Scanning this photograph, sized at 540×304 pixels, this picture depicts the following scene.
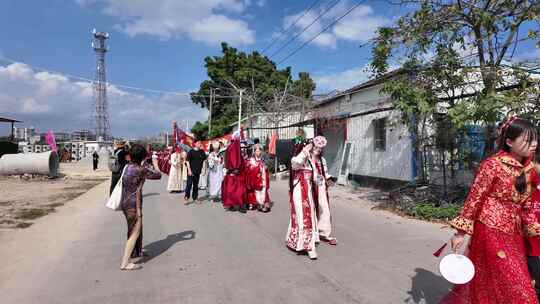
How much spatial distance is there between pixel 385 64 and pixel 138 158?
666cm

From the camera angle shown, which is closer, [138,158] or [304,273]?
[304,273]

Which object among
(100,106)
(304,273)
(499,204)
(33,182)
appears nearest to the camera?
(499,204)

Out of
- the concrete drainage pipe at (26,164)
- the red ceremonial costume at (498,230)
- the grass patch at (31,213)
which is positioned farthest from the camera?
the concrete drainage pipe at (26,164)

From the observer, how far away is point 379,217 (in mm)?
8680

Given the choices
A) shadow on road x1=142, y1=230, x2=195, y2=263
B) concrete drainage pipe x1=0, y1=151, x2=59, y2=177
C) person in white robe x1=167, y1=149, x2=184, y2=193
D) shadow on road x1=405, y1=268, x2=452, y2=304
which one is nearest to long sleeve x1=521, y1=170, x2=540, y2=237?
shadow on road x1=405, y1=268, x2=452, y2=304

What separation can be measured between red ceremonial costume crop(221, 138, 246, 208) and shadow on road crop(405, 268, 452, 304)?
5412 mm

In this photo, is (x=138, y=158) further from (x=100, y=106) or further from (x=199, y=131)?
(x=100, y=106)

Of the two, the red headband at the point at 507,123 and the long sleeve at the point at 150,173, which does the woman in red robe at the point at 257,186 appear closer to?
the long sleeve at the point at 150,173

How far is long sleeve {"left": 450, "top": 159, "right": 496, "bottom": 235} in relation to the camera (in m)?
2.77

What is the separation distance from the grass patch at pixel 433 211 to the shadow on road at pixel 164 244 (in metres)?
4.72

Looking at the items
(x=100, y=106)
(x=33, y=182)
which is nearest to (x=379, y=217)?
(x=33, y=182)

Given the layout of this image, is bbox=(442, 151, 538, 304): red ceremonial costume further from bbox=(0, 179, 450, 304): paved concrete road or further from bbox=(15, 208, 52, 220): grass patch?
bbox=(15, 208, 52, 220): grass patch

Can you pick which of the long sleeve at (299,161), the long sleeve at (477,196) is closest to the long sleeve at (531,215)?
the long sleeve at (477,196)

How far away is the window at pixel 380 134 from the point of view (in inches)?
532
